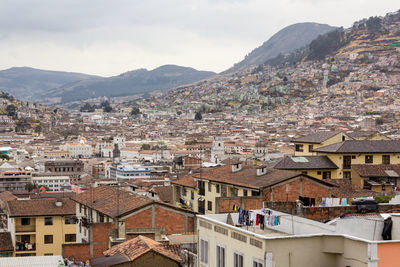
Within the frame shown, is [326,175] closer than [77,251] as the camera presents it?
No

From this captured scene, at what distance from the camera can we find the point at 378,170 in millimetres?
26953

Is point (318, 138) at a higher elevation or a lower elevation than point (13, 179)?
higher

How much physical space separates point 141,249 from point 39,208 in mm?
14557

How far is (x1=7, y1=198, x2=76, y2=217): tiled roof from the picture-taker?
26.5 metres

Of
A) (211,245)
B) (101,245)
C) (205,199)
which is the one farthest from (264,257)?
(205,199)

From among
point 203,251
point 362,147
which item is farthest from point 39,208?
point 203,251

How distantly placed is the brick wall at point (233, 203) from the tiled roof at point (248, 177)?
1.32 m

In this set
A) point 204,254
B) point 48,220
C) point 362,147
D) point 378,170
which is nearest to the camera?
point 204,254

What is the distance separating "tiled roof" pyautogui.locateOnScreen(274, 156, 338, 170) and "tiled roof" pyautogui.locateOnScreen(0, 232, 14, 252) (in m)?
10.3

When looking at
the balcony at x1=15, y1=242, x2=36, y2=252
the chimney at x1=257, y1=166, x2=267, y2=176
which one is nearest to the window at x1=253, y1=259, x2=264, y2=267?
the chimney at x1=257, y1=166, x2=267, y2=176

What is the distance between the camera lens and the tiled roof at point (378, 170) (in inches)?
1043

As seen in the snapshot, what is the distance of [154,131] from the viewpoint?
18688 cm

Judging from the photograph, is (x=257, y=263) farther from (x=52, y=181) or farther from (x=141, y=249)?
(x=52, y=181)

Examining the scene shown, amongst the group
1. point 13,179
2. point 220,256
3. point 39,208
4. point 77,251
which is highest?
point 220,256
